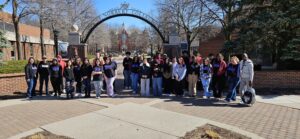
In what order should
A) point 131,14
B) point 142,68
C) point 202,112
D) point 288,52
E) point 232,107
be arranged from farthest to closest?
point 131,14
point 288,52
point 142,68
point 232,107
point 202,112

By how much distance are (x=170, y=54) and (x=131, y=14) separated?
510 cm

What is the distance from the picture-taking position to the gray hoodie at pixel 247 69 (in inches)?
404

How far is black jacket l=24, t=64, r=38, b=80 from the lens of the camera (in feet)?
38.2

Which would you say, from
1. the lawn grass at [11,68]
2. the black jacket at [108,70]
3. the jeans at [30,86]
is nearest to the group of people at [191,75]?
the black jacket at [108,70]

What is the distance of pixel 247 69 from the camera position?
1031 centimetres

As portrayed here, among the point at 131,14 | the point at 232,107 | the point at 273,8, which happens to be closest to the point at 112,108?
the point at 232,107

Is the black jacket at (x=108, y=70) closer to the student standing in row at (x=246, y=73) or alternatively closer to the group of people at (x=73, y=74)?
the group of people at (x=73, y=74)

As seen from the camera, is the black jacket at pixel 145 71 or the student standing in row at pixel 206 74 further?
the black jacket at pixel 145 71

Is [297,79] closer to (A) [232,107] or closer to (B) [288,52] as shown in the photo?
(B) [288,52]

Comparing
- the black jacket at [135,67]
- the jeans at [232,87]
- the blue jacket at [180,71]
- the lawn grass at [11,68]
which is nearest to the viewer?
the jeans at [232,87]

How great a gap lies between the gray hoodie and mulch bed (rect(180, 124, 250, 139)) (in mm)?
3770

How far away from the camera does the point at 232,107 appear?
384 inches

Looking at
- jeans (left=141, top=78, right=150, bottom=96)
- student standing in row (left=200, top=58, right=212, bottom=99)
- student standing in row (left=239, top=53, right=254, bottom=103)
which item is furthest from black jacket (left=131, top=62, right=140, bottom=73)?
student standing in row (left=239, top=53, right=254, bottom=103)

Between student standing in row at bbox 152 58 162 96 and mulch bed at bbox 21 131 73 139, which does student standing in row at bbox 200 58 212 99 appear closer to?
student standing in row at bbox 152 58 162 96
